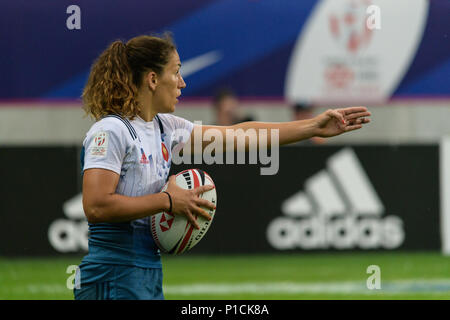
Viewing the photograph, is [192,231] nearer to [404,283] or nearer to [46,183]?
[404,283]

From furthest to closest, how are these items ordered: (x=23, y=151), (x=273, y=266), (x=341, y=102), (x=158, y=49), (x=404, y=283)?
(x=341, y=102) < (x=23, y=151) < (x=273, y=266) < (x=404, y=283) < (x=158, y=49)

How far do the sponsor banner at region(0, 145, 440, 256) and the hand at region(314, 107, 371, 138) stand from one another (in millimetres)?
6163

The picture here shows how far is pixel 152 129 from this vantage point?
4.40 metres

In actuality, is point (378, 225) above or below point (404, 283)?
above

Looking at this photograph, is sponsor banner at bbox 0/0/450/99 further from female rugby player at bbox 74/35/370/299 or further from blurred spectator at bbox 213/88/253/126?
female rugby player at bbox 74/35/370/299

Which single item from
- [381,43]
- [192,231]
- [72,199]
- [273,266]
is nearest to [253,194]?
[273,266]

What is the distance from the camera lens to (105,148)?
13.3 ft

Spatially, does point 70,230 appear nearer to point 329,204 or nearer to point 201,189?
point 329,204

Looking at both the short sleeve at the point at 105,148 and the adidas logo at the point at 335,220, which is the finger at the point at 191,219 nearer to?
the short sleeve at the point at 105,148

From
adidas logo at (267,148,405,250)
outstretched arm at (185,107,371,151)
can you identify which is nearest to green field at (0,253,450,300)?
adidas logo at (267,148,405,250)

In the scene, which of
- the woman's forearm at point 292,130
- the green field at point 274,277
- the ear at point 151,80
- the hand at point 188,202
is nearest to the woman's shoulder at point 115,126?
the ear at point 151,80

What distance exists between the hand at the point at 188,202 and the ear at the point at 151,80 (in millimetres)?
502

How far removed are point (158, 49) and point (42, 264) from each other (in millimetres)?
6971

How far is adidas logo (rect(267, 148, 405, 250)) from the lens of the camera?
11.2m
